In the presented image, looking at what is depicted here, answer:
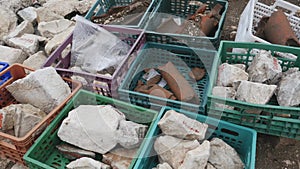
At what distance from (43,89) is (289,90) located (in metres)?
1.43

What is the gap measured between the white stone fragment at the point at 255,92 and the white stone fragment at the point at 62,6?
6.79 feet

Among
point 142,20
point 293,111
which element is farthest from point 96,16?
point 293,111

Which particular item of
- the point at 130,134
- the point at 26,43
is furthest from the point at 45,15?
the point at 130,134

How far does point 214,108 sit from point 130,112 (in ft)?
1.64

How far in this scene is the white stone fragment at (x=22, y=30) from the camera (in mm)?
2688

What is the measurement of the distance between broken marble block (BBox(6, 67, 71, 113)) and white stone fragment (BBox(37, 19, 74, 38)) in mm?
1014

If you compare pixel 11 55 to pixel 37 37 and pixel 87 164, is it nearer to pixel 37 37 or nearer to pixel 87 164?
pixel 37 37

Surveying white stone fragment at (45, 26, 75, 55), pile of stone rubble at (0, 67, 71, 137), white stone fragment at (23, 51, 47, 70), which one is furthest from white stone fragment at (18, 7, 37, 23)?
pile of stone rubble at (0, 67, 71, 137)

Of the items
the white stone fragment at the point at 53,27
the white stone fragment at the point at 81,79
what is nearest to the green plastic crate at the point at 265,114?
the white stone fragment at the point at 81,79

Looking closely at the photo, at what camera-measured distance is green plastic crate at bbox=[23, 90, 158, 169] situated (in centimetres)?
161

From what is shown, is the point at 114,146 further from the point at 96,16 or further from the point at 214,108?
the point at 96,16

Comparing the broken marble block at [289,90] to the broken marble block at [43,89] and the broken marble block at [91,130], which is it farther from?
the broken marble block at [43,89]

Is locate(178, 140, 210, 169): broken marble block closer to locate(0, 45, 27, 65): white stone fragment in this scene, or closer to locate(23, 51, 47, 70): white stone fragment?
locate(23, 51, 47, 70): white stone fragment

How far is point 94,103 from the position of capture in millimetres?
1831
